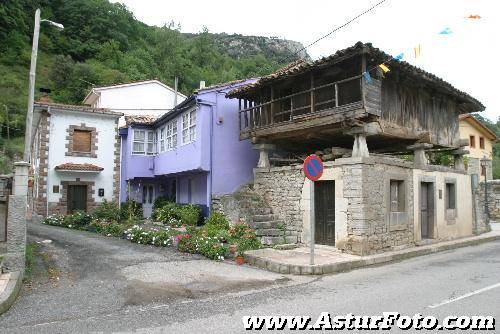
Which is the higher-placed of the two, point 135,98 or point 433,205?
point 135,98

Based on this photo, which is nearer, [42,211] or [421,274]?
[421,274]

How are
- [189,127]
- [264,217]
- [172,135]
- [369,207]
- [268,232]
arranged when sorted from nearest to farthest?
[369,207]
[268,232]
[264,217]
[189,127]
[172,135]

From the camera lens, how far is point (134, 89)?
30.2 m

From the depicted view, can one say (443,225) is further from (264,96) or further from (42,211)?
(42,211)

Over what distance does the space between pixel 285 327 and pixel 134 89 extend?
28008mm

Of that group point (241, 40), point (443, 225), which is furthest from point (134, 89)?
point (241, 40)

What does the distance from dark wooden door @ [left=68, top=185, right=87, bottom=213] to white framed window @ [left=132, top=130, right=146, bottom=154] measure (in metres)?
3.36

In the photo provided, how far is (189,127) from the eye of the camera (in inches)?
629

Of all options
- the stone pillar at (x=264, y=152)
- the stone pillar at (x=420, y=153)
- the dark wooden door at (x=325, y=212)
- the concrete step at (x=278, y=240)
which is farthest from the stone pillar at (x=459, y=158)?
the concrete step at (x=278, y=240)

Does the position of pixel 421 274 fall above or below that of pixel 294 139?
below

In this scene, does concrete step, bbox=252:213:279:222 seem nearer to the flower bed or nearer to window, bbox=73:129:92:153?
the flower bed

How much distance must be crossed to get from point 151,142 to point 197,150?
241 inches

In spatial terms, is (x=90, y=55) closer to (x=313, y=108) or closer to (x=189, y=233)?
(x=189, y=233)

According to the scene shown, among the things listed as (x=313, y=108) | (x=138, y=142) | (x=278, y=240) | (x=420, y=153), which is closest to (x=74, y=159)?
(x=138, y=142)
